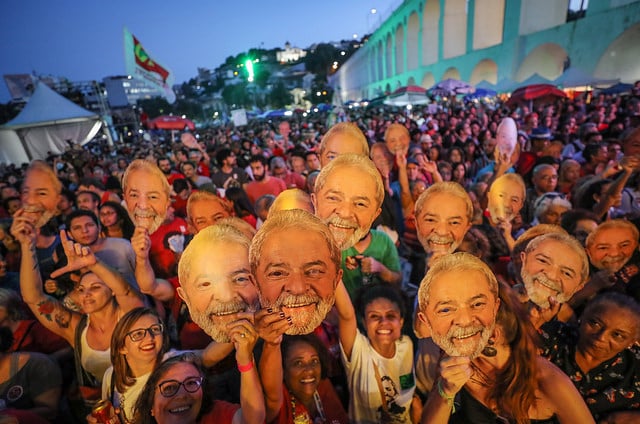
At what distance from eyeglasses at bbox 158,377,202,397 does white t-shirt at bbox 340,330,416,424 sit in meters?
0.90

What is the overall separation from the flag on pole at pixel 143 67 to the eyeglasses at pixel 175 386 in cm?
958

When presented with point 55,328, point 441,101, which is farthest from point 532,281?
point 441,101

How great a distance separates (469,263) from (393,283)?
1.26 meters

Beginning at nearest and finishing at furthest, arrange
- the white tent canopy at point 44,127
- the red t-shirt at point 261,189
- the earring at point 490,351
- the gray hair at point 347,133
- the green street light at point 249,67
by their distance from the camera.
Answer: the earring at point 490,351 < the gray hair at point 347,133 < the red t-shirt at point 261,189 < the white tent canopy at point 44,127 < the green street light at point 249,67

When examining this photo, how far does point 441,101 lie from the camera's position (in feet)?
74.1

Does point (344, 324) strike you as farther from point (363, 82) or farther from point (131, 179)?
point (363, 82)

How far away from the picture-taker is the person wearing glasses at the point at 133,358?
1955 mm

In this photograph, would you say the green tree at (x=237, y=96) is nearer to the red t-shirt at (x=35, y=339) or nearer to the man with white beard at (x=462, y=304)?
the red t-shirt at (x=35, y=339)

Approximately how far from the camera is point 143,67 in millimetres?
9945

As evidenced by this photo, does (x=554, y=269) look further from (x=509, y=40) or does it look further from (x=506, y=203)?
(x=509, y=40)

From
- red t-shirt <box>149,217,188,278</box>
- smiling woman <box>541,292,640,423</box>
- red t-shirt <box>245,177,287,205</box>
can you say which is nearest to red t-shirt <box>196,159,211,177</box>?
red t-shirt <box>245,177,287,205</box>

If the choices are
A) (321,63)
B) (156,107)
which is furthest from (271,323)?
(321,63)

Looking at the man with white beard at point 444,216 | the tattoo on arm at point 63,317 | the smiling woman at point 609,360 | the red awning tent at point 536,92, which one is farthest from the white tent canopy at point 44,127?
the red awning tent at point 536,92

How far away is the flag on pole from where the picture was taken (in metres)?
9.31
